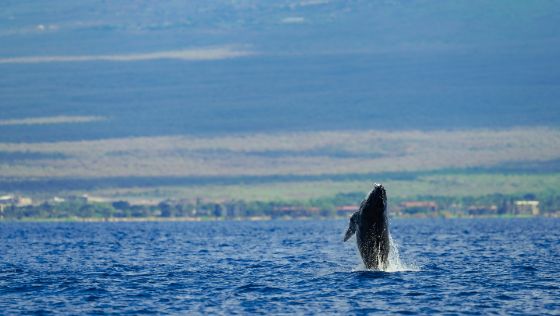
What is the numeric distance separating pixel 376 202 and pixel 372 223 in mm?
1001

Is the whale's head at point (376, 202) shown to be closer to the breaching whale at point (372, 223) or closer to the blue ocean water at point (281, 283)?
the breaching whale at point (372, 223)

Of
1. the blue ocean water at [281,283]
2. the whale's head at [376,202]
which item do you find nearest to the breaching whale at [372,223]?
the whale's head at [376,202]

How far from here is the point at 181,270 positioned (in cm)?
6812

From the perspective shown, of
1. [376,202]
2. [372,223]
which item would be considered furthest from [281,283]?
[376,202]

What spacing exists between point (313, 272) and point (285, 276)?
1.99 m

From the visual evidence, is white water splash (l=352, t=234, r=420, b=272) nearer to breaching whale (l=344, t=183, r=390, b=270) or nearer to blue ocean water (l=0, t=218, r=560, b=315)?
blue ocean water (l=0, t=218, r=560, b=315)

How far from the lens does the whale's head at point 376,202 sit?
55906 mm

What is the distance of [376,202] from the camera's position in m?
56.3

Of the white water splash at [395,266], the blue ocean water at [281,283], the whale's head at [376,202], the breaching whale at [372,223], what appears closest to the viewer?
the blue ocean water at [281,283]

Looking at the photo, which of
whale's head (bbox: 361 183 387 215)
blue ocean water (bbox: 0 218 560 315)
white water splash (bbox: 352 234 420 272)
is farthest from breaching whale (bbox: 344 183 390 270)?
white water splash (bbox: 352 234 420 272)

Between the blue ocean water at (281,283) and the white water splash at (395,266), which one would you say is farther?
the white water splash at (395,266)

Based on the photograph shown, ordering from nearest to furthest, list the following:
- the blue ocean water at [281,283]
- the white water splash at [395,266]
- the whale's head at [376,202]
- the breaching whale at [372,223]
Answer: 1. the blue ocean water at [281,283]
2. the whale's head at [376,202]
3. the breaching whale at [372,223]
4. the white water splash at [395,266]

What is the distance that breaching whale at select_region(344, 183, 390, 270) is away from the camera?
184ft

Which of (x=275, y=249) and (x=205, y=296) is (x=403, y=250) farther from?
(x=205, y=296)
